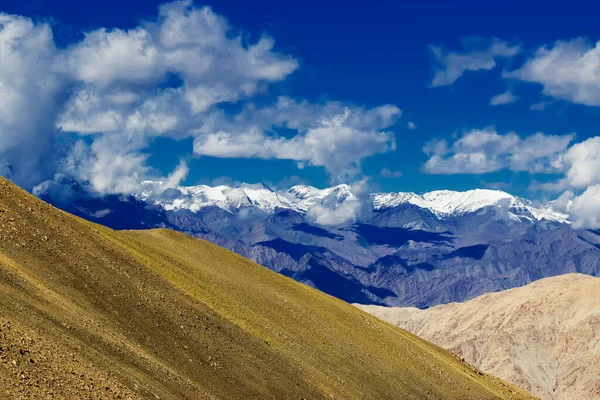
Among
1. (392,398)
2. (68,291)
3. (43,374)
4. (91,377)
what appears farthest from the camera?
(392,398)

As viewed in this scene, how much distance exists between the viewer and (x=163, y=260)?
107750mm

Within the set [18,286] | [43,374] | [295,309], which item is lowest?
[43,374]

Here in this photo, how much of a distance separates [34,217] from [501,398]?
7439 centimetres

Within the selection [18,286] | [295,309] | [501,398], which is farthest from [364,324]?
[18,286]

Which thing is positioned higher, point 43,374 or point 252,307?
point 252,307

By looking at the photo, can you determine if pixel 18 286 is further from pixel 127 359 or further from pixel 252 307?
pixel 252 307

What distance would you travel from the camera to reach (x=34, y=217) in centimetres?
8150

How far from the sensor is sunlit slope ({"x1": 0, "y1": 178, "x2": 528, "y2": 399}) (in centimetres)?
5575

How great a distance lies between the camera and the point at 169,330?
76062 mm

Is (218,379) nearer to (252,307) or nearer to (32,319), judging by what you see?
(32,319)

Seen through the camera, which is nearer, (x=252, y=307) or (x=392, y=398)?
(x=392, y=398)

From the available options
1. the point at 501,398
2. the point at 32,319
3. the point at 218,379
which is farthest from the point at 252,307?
the point at 32,319

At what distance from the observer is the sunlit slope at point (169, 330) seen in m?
55.8

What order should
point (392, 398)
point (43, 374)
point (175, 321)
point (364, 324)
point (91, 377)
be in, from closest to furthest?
point (43, 374) < point (91, 377) < point (175, 321) < point (392, 398) < point (364, 324)
